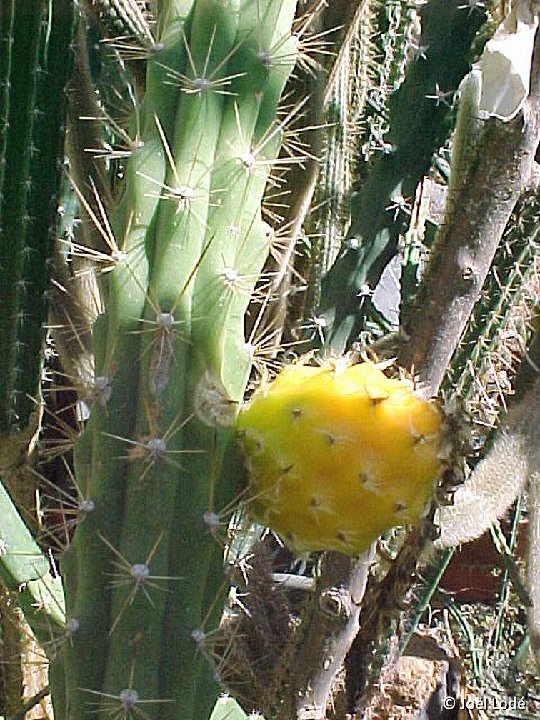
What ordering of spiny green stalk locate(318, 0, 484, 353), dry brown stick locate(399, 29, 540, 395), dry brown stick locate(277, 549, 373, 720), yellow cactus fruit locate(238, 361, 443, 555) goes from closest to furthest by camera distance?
yellow cactus fruit locate(238, 361, 443, 555)
dry brown stick locate(399, 29, 540, 395)
dry brown stick locate(277, 549, 373, 720)
spiny green stalk locate(318, 0, 484, 353)

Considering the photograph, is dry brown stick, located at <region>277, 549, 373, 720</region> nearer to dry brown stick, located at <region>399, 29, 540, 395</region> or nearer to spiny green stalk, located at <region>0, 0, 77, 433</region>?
dry brown stick, located at <region>399, 29, 540, 395</region>

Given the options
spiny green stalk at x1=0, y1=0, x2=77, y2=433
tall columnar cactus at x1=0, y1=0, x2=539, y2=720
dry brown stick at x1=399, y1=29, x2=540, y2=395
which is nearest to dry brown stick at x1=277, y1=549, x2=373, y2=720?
tall columnar cactus at x1=0, y1=0, x2=539, y2=720

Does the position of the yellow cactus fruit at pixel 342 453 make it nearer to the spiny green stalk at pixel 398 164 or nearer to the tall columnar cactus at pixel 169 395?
the tall columnar cactus at pixel 169 395

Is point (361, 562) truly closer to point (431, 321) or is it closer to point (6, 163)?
point (431, 321)

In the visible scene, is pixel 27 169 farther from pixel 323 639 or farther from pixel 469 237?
pixel 323 639

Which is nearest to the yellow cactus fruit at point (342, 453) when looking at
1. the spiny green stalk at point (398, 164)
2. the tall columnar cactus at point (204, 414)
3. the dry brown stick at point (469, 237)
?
the tall columnar cactus at point (204, 414)

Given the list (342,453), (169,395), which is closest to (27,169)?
(169,395)
